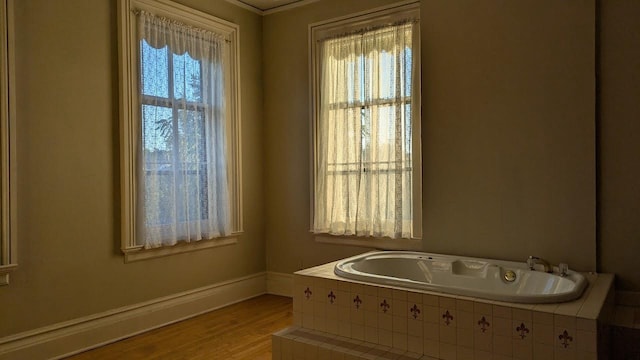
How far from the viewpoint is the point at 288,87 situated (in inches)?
175

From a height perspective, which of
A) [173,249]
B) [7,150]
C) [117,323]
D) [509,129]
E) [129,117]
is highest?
[129,117]

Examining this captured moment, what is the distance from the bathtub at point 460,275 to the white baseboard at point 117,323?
148cm

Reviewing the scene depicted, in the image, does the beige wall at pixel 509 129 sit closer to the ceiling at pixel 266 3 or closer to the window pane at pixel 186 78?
the ceiling at pixel 266 3

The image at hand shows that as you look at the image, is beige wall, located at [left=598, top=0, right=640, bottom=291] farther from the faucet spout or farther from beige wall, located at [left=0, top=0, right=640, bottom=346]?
the faucet spout

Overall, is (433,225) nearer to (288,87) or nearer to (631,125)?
(631,125)

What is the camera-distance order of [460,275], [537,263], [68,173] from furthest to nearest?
[460,275] → [68,173] → [537,263]

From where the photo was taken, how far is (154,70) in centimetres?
350

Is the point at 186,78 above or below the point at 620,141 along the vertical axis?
above

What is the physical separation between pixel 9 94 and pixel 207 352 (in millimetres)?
1957

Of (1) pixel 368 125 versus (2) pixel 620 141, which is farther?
→ (1) pixel 368 125

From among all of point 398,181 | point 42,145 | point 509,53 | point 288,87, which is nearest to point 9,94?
point 42,145

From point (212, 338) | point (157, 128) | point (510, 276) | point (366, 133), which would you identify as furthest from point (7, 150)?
point (510, 276)

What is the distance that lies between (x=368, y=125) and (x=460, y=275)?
4.60 ft

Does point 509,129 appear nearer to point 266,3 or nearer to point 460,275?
point 460,275
